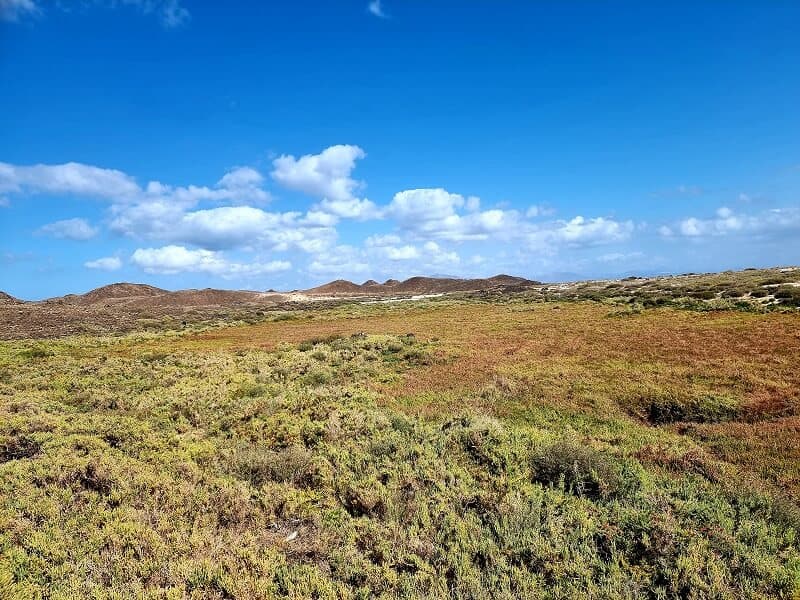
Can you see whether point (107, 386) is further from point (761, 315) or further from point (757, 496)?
point (761, 315)

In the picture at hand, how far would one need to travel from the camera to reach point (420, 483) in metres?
8.71

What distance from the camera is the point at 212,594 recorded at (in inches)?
222

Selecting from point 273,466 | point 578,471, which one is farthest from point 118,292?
point 578,471

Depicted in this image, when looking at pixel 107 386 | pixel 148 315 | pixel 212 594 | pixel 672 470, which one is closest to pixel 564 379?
pixel 672 470

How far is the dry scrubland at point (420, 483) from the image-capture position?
6016 millimetres

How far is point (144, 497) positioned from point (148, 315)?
2934 inches

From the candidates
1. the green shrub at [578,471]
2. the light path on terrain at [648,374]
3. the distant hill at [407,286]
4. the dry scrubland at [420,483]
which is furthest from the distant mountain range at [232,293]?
the green shrub at [578,471]

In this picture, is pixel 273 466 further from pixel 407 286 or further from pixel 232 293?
pixel 407 286

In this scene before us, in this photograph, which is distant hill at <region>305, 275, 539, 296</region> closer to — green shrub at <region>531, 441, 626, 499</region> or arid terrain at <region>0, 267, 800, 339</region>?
arid terrain at <region>0, 267, 800, 339</region>

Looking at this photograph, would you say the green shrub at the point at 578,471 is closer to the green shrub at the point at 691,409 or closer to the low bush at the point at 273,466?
the green shrub at the point at 691,409

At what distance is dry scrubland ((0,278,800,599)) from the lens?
6016 mm

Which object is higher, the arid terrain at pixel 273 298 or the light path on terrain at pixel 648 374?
the arid terrain at pixel 273 298

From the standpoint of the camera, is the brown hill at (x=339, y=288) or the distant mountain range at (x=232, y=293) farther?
the brown hill at (x=339, y=288)

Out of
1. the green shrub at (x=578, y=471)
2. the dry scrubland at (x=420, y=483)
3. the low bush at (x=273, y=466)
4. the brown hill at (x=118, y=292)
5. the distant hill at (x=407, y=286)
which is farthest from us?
the distant hill at (x=407, y=286)
